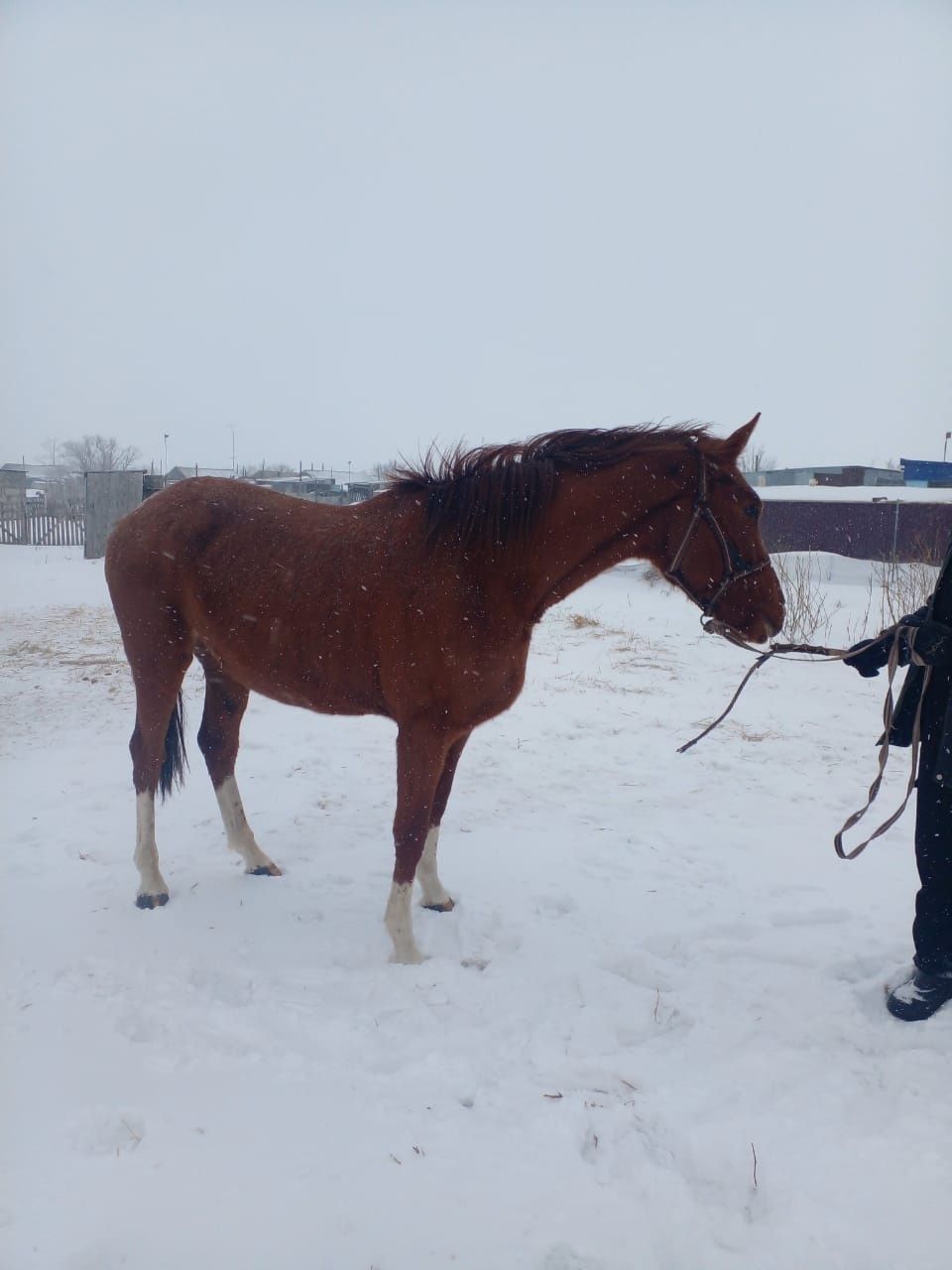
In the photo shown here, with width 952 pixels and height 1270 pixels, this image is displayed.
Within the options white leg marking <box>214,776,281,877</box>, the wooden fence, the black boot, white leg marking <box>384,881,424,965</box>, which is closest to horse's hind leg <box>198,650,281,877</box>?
white leg marking <box>214,776,281,877</box>

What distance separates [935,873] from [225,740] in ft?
10.7

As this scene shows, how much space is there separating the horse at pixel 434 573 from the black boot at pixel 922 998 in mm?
1376

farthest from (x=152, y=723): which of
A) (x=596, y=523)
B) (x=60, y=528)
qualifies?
(x=60, y=528)

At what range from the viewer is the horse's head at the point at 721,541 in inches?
107

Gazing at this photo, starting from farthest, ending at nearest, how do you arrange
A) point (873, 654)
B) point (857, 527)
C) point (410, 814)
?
point (857, 527)
point (410, 814)
point (873, 654)

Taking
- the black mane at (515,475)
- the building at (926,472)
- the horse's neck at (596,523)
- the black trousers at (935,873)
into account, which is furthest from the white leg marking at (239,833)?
the building at (926,472)

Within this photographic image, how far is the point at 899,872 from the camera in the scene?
11.6ft

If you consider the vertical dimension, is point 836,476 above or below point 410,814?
above

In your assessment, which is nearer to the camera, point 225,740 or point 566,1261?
point 566,1261

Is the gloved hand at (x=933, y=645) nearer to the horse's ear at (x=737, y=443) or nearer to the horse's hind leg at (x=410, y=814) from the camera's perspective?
the horse's ear at (x=737, y=443)

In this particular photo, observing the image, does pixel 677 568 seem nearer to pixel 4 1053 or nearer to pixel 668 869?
pixel 668 869

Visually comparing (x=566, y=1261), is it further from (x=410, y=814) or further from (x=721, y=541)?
(x=721, y=541)

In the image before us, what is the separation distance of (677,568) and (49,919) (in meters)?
3.13

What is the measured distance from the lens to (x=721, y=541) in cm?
270
